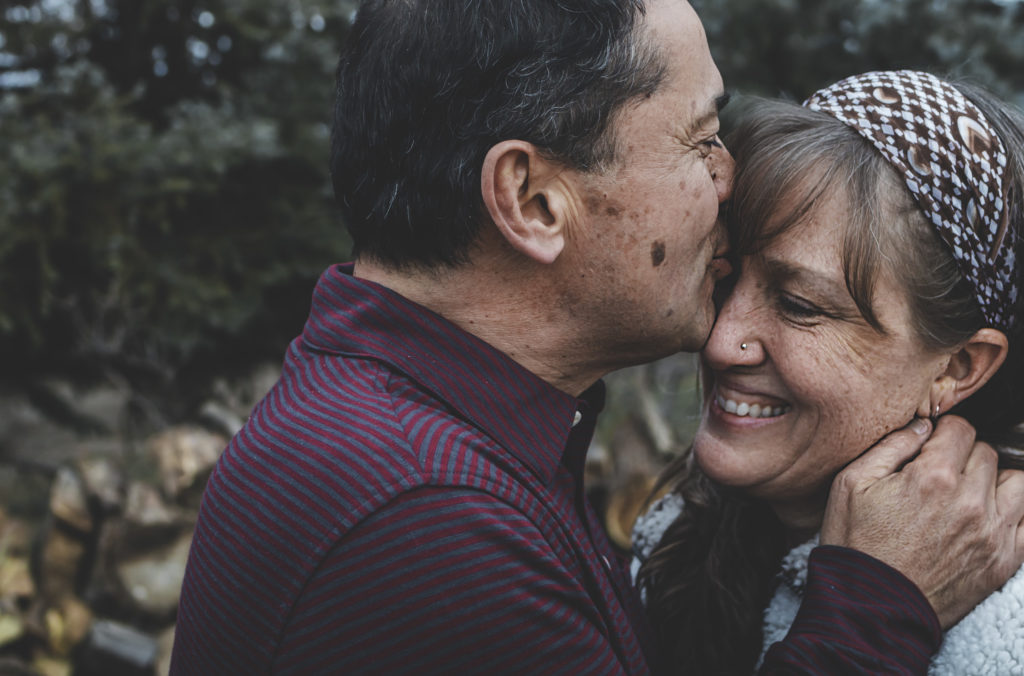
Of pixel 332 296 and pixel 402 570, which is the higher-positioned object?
pixel 332 296

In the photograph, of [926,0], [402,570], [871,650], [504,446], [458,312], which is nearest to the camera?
[402,570]

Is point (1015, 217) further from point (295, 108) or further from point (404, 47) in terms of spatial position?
point (295, 108)

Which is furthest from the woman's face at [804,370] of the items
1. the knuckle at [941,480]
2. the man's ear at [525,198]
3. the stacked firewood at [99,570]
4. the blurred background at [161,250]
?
the stacked firewood at [99,570]

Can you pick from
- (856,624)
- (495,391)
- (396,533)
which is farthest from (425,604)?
(856,624)

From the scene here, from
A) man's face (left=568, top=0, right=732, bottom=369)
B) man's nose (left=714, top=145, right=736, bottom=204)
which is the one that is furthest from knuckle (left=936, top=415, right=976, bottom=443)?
man's nose (left=714, top=145, right=736, bottom=204)

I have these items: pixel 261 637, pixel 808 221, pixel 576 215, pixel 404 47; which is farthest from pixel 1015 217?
pixel 261 637

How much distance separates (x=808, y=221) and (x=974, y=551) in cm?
76

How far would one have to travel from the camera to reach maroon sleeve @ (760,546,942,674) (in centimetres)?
154

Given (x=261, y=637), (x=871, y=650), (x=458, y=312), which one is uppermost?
(x=458, y=312)

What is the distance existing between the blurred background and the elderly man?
2.57m

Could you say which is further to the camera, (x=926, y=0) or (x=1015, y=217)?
(x=926, y=0)

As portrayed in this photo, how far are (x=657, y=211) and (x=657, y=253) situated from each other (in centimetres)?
9

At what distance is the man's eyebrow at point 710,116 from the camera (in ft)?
6.27

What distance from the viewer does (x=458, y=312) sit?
5.95 feet
